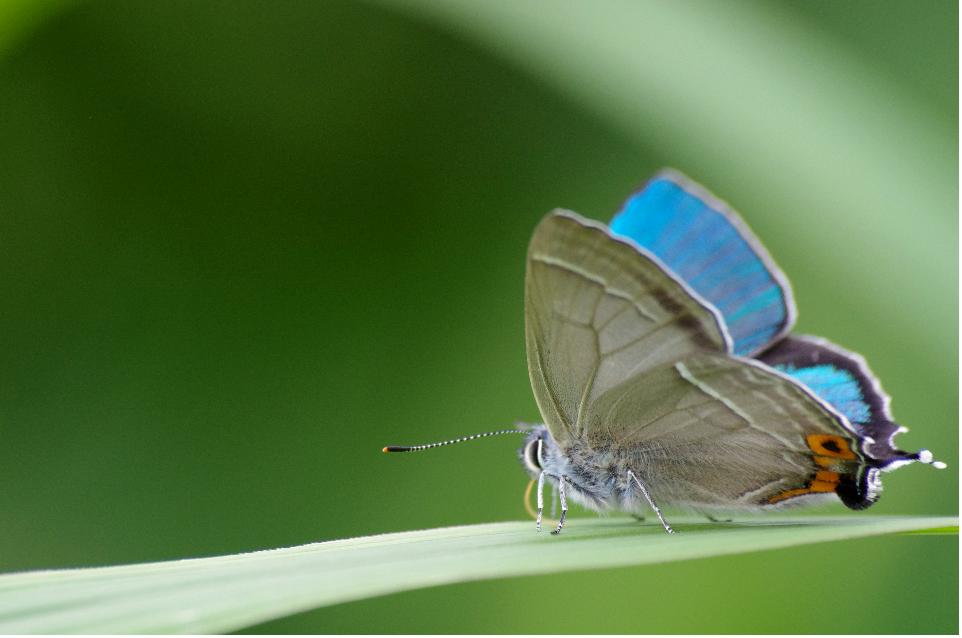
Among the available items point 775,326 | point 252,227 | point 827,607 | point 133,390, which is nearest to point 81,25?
point 252,227

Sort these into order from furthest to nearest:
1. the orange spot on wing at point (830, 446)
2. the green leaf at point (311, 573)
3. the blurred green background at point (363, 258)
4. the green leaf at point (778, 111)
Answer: the blurred green background at point (363, 258) → the green leaf at point (778, 111) → the orange spot on wing at point (830, 446) → the green leaf at point (311, 573)

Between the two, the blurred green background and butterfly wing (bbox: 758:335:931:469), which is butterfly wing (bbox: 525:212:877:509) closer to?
butterfly wing (bbox: 758:335:931:469)

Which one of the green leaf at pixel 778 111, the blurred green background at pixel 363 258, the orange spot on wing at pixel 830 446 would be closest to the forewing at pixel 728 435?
the orange spot on wing at pixel 830 446

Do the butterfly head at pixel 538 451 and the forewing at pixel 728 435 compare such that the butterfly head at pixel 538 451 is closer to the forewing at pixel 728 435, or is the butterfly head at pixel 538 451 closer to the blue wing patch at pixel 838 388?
the forewing at pixel 728 435

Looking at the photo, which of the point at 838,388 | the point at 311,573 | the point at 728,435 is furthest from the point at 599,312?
the point at 311,573

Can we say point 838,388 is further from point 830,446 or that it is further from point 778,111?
point 778,111

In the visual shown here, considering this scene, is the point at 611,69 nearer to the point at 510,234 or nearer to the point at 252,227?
the point at 510,234

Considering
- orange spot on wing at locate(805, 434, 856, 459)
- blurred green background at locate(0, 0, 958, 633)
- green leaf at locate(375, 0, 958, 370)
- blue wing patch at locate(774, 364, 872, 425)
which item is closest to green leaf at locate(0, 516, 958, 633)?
orange spot on wing at locate(805, 434, 856, 459)
